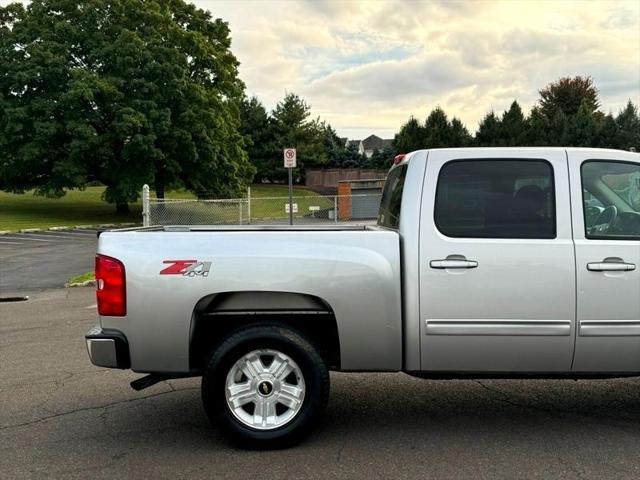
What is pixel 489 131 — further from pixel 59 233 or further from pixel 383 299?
pixel 383 299

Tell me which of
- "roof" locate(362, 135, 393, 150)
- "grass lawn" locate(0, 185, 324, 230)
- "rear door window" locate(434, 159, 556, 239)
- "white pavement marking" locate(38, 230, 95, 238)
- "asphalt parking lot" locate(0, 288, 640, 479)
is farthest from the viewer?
"roof" locate(362, 135, 393, 150)

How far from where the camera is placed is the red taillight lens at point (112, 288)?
369 centimetres

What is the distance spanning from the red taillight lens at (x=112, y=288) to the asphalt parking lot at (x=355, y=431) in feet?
3.11

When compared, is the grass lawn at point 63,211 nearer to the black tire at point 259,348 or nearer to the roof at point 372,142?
the black tire at point 259,348

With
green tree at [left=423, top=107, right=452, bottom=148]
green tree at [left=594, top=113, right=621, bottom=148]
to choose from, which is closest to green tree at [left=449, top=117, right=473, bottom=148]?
green tree at [left=423, top=107, right=452, bottom=148]

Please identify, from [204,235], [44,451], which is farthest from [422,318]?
[44,451]

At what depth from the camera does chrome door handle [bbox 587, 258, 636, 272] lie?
3686 mm

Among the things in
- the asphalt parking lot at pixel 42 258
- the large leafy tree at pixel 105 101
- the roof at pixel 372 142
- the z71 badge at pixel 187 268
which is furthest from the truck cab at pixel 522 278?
the roof at pixel 372 142

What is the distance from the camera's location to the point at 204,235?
12.4ft

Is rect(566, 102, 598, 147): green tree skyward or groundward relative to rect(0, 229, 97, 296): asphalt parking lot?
skyward

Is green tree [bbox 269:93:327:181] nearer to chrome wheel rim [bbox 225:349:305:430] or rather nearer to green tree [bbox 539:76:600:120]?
green tree [bbox 539:76:600:120]

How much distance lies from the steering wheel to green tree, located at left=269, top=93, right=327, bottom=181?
57856 mm

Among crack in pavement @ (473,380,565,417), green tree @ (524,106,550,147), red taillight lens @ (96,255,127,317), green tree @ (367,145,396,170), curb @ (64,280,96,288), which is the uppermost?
green tree @ (524,106,550,147)

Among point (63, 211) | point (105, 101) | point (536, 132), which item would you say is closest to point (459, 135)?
point (536, 132)
